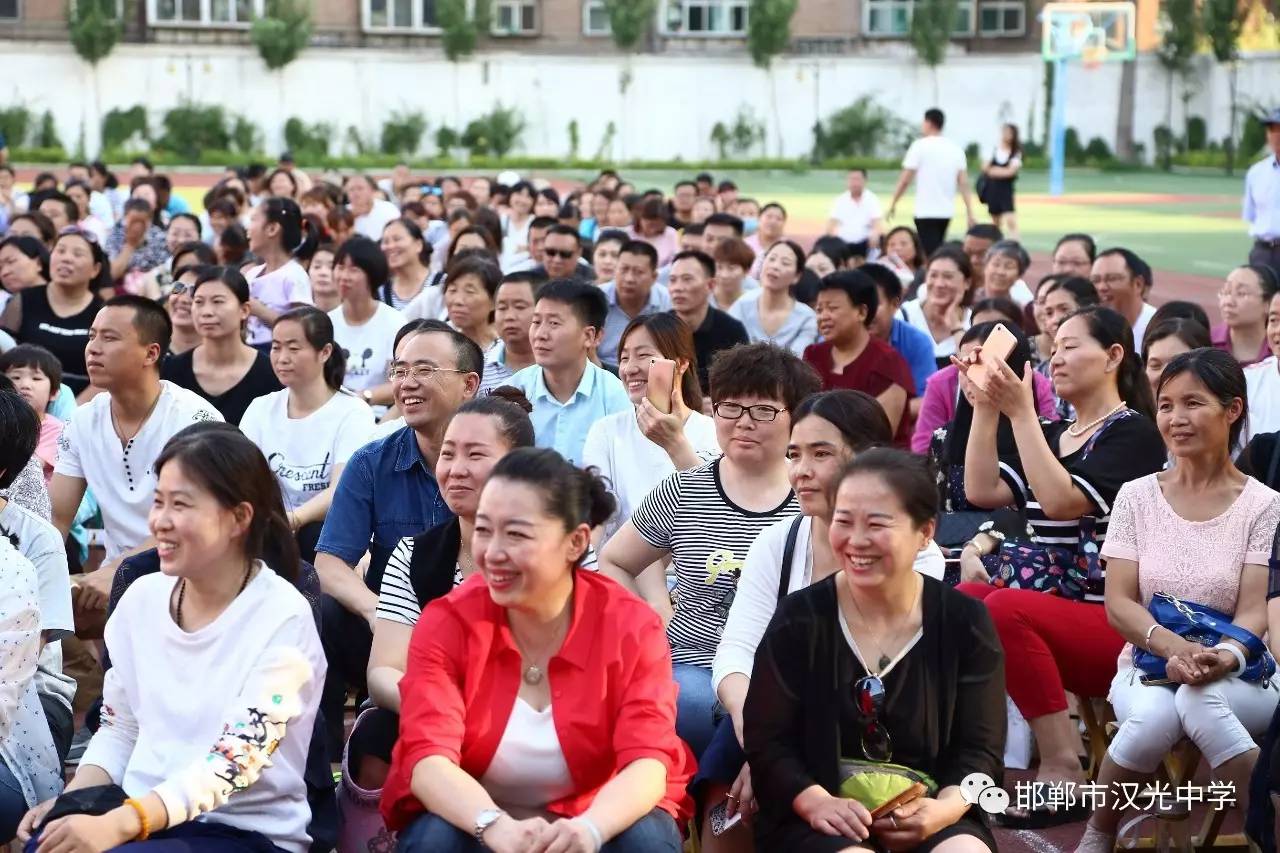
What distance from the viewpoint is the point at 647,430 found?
4.96 meters

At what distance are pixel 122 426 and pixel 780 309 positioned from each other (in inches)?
173

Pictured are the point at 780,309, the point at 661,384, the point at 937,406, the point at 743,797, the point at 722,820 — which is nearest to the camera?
the point at 743,797

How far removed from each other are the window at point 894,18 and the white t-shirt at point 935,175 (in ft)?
89.8

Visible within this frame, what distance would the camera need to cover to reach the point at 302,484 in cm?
583

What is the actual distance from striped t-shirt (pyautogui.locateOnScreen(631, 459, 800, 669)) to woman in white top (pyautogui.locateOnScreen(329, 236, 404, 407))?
383 cm

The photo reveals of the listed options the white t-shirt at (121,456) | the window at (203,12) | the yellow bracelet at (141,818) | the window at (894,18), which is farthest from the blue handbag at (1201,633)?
the window at (894,18)

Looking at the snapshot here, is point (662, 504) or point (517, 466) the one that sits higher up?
point (517, 466)

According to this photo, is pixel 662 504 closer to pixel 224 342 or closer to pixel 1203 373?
pixel 1203 373

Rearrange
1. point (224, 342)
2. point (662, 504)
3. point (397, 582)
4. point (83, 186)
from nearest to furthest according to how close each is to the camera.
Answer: point (397, 582) < point (662, 504) < point (224, 342) < point (83, 186)

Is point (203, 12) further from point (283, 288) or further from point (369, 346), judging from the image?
point (369, 346)

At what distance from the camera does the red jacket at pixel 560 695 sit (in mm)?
3354

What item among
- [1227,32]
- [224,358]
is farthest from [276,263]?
[1227,32]

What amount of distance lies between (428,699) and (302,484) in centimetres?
262

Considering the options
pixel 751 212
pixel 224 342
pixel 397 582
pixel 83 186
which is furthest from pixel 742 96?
pixel 397 582
